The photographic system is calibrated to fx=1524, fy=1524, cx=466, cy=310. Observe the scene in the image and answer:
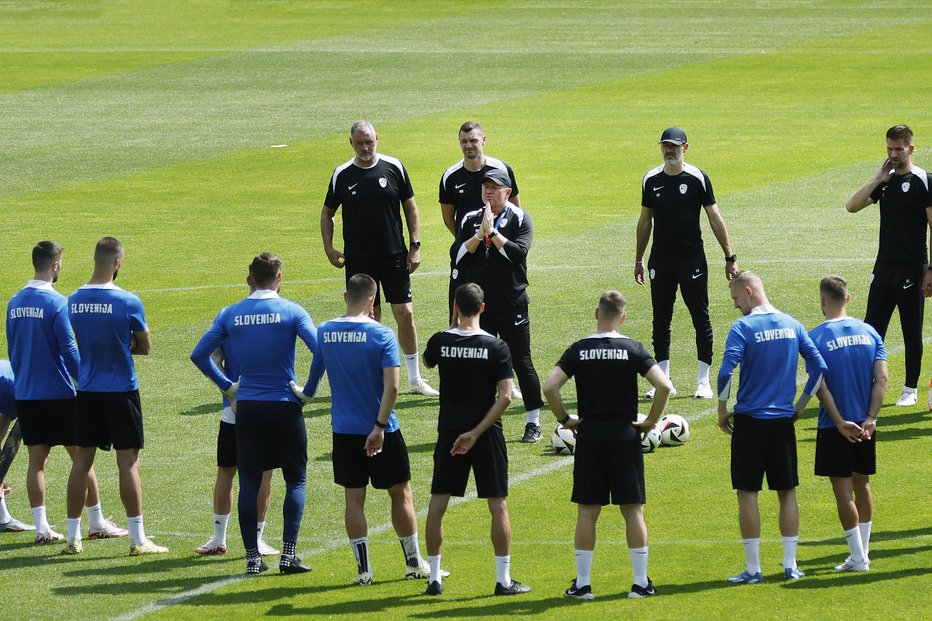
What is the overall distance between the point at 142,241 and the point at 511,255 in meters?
13.4

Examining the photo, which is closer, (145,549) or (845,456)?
(845,456)

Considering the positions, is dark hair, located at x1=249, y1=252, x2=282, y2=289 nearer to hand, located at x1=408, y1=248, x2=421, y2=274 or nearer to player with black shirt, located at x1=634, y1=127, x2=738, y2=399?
hand, located at x1=408, y1=248, x2=421, y2=274

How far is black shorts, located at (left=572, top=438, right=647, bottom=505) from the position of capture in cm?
1038

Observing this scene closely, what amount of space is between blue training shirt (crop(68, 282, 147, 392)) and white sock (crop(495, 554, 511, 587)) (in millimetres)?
3339

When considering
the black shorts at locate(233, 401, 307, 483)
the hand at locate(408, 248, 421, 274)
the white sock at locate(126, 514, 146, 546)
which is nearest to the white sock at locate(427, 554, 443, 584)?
the black shorts at locate(233, 401, 307, 483)

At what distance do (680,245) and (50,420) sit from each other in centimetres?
696

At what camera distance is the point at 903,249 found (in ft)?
50.1

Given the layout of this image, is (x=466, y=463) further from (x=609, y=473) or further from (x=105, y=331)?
(x=105, y=331)

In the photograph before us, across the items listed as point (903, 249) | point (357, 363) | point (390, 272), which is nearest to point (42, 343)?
point (357, 363)

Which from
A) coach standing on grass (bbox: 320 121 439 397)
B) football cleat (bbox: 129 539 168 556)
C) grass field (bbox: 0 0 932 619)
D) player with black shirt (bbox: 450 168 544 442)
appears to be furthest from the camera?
coach standing on grass (bbox: 320 121 439 397)

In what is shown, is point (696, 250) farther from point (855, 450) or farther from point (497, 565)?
point (497, 565)

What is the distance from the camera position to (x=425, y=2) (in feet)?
202

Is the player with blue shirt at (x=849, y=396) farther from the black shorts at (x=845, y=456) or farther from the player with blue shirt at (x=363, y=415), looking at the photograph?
the player with blue shirt at (x=363, y=415)

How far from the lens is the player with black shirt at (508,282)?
1452 cm
